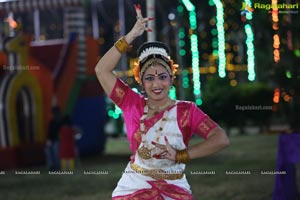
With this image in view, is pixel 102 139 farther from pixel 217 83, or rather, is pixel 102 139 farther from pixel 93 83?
pixel 217 83

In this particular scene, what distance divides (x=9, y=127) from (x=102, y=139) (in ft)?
8.84

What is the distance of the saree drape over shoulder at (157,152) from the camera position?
279cm

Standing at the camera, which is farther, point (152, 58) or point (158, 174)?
point (152, 58)

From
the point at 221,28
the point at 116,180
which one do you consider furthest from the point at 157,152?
the point at 116,180

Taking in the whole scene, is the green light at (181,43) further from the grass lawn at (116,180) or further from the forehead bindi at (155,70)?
the forehead bindi at (155,70)

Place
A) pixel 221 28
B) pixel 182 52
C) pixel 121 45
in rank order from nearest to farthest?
pixel 121 45
pixel 221 28
pixel 182 52

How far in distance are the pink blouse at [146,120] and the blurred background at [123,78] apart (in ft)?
7.95

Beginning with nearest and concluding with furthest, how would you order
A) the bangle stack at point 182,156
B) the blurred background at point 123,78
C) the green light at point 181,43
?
1. the bangle stack at point 182,156
2. the blurred background at point 123,78
3. the green light at point 181,43

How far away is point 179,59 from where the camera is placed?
8836mm

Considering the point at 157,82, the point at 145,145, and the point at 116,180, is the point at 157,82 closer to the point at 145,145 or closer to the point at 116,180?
the point at 145,145

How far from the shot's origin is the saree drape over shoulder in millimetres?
2795

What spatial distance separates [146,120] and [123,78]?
824 cm

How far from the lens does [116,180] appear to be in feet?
27.1

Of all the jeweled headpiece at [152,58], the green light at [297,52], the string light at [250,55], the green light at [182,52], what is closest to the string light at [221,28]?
the string light at [250,55]
